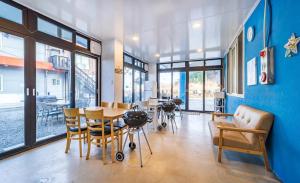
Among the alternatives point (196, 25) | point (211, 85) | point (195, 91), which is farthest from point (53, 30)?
point (211, 85)

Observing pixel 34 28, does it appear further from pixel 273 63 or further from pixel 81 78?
pixel 273 63

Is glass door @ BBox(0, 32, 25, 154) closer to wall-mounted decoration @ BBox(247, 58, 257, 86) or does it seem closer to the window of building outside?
the window of building outside

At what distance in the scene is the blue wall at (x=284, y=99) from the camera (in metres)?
1.74

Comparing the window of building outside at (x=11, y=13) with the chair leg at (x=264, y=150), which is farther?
the window of building outside at (x=11, y=13)

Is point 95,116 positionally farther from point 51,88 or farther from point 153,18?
point 153,18

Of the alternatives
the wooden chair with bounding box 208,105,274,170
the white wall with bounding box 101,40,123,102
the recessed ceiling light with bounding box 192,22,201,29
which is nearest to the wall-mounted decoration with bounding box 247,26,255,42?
the recessed ceiling light with bounding box 192,22,201,29

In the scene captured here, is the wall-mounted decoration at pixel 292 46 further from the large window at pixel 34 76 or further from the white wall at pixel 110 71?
the large window at pixel 34 76

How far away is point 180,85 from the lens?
8305 millimetres

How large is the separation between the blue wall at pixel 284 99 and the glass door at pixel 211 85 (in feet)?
16.9

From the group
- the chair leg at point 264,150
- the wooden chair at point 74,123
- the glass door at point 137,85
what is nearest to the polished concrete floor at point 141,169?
the chair leg at point 264,150

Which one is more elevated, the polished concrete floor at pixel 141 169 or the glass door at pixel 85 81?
the glass door at pixel 85 81

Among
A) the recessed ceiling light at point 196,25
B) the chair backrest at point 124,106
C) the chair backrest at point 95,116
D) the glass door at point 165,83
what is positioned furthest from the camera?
the glass door at point 165,83

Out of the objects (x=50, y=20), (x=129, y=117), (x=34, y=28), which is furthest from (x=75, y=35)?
(x=129, y=117)

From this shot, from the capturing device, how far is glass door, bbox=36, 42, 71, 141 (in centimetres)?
339
